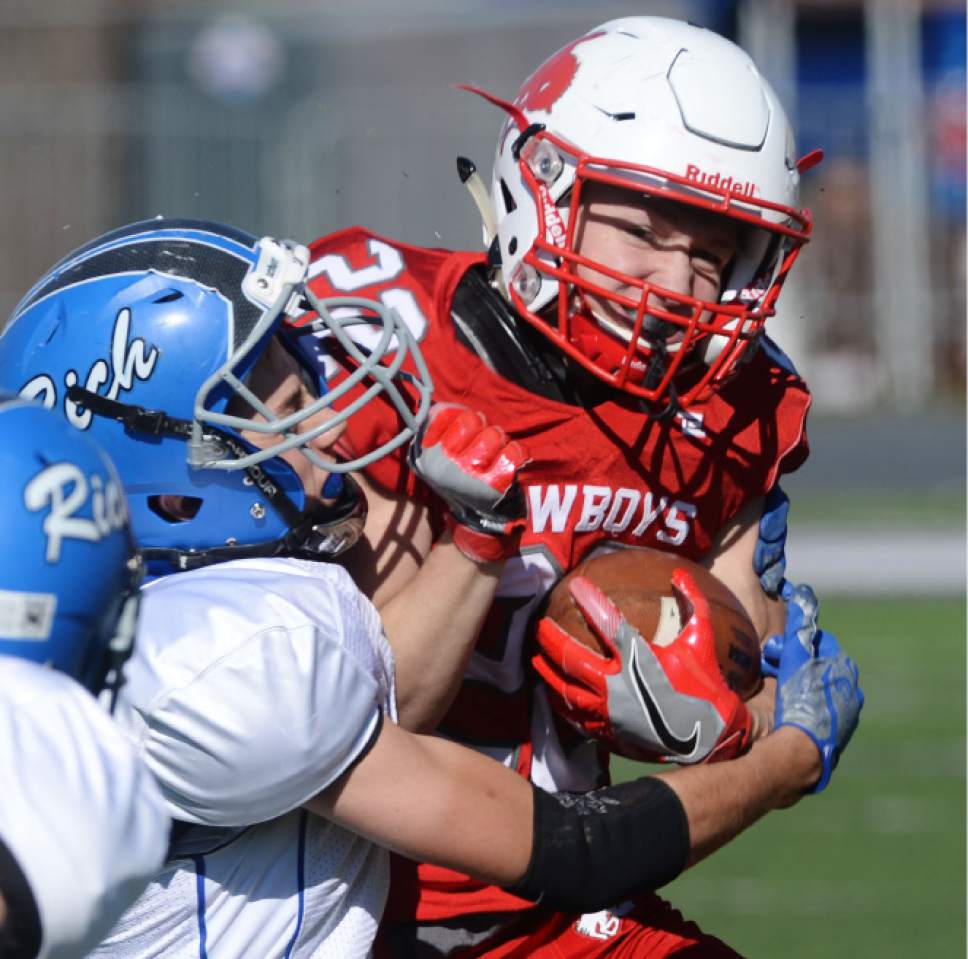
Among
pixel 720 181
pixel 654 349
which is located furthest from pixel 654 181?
pixel 654 349

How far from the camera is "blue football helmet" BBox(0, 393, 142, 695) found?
5.38 feet

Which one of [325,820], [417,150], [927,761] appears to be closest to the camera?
[325,820]

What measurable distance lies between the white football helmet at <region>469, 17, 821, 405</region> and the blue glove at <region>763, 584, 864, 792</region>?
1.29 feet

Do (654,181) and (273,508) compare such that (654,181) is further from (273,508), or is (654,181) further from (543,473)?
(273,508)

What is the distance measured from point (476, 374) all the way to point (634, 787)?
0.65 metres

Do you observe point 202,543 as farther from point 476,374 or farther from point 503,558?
point 476,374

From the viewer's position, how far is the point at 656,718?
244 cm

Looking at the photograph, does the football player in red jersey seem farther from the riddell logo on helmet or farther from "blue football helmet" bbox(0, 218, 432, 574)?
"blue football helmet" bbox(0, 218, 432, 574)

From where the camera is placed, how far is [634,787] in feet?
7.79

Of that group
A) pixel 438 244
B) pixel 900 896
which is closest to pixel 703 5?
pixel 900 896

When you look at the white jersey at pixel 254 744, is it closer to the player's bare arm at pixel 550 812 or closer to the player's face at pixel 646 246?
the player's bare arm at pixel 550 812

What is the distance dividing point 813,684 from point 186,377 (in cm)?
104

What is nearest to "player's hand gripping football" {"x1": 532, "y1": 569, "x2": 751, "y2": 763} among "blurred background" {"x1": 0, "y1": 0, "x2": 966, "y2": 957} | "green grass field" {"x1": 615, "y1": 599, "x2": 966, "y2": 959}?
"green grass field" {"x1": 615, "y1": 599, "x2": 966, "y2": 959}

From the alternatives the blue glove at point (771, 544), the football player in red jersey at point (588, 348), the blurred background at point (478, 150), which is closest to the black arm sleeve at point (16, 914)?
the football player in red jersey at point (588, 348)
